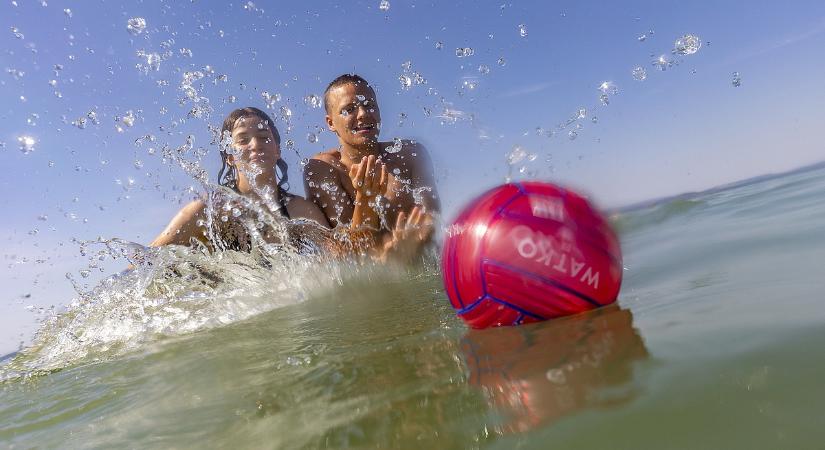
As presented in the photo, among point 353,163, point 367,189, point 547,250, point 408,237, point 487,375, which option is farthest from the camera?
point 353,163

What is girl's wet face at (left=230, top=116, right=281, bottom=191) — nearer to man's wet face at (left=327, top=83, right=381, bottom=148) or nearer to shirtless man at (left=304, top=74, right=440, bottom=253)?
shirtless man at (left=304, top=74, right=440, bottom=253)

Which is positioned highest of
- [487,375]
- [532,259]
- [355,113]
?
[355,113]

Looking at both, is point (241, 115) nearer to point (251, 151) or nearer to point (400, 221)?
point (251, 151)

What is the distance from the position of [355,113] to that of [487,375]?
508 centimetres

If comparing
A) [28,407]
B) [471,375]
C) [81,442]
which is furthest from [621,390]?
[28,407]

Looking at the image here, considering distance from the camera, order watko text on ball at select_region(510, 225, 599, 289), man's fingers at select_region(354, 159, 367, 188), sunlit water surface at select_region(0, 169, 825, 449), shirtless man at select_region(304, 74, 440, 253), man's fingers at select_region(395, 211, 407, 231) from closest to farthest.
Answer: sunlit water surface at select_region(0, 169, 825, 449), watko text on ball at select_region(510, 225, 599, 289), man's fingers at select_region(354, 159, 367, 188), man's fingers at select_region(395, 211, 407, 231), shirtless man at select_region(304, 74, 440, 253)

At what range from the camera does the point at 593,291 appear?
9.13 ft

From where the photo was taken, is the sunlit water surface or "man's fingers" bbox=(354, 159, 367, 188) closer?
the sunlit water surface

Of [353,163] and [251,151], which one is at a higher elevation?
[251,151]

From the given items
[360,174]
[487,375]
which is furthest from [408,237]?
[487,375]

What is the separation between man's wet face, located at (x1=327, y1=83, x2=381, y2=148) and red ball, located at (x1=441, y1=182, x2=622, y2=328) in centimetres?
396

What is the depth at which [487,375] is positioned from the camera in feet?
6.48

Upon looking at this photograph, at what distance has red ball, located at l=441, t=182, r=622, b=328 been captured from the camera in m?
2.68

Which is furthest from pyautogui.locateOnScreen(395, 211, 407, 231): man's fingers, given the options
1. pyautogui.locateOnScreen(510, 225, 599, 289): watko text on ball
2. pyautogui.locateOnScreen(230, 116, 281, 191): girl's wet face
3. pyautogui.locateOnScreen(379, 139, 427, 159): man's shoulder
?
pyautogui.locateOnScreen(510, 225, 599, 289): watko text on ball
